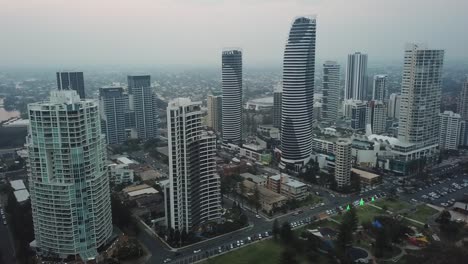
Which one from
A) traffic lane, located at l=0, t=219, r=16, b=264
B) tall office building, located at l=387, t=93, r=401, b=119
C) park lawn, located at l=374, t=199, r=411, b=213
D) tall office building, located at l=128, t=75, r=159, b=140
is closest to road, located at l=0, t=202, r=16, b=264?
traffic lane, located at l=0, t=219, r=16, b=264

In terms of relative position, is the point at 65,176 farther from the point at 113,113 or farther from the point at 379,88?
the point at 379,88

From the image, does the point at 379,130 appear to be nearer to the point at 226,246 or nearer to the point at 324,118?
the point at 324,118

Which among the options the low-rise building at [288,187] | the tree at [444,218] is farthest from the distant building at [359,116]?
the tree at [444,218]

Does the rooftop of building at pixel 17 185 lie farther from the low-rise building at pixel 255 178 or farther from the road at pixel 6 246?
the low-rise building at pixel 255 178

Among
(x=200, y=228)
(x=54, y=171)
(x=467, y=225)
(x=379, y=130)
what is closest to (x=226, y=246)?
(x=200, y=228)

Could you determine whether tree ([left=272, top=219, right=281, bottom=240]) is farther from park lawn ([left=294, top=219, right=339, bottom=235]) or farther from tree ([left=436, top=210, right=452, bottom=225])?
tree ([left=436, top=210, right=452, bottom=225])
